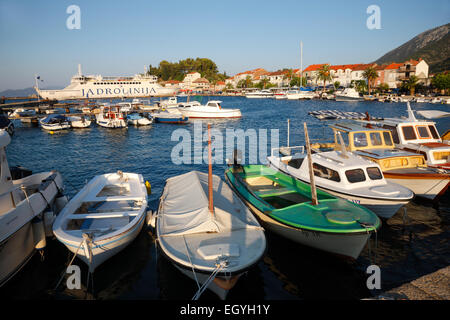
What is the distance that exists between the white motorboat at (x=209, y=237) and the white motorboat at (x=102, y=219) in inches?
56.7

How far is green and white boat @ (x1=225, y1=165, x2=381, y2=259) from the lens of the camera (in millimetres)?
8969

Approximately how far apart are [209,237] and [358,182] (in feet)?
26.0

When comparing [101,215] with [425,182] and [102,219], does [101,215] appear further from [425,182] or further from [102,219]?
[425,182]

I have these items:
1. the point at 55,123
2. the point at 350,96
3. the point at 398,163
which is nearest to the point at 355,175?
the point at 398,163

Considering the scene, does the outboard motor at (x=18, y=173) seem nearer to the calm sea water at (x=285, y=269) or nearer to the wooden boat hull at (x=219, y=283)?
the calm sea water at (x=285, y=269)

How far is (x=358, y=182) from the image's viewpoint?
1246cm

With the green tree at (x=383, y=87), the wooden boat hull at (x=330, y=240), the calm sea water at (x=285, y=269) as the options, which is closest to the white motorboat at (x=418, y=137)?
the calm sea water at (x=285, y=269)

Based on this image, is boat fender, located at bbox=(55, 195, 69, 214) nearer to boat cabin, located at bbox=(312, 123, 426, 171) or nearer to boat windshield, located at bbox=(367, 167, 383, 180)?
boat windshield, located at bbox=(367, 167, 383, 180)

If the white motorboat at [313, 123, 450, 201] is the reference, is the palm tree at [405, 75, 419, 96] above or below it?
above

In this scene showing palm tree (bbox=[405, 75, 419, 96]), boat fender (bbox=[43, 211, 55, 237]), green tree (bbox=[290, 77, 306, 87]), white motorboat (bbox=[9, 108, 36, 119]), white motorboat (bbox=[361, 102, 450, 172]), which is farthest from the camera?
green tree (bbox=[290, 77, 306, 87])

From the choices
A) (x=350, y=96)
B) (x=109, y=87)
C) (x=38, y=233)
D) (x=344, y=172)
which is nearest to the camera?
(x=38, y=233)

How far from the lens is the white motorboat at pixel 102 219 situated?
9.11 metres

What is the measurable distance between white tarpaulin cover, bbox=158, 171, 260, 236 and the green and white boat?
1.10 metres

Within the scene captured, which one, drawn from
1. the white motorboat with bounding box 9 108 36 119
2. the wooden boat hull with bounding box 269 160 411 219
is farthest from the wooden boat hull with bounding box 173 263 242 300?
the white motorboat with bounding box 9 108 36 119
